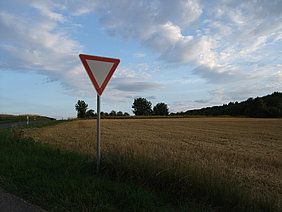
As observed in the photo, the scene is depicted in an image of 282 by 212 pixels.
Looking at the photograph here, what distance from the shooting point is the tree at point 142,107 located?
126m

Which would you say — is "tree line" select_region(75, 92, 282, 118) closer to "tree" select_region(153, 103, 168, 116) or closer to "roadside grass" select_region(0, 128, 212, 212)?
"tree" select_region(153, 103, 168, 116)

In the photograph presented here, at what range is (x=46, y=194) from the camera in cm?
368

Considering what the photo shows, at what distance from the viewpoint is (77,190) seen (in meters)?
3.80

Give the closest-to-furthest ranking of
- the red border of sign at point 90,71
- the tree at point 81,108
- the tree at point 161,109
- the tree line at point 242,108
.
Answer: the red border of sign at point 90,71 → the tree line at point 242,108 → the tree at point 81,108 → the tree at point 161,109

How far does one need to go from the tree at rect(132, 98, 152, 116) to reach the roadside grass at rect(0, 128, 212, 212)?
394 ft

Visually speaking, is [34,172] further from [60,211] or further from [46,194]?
[60,211]

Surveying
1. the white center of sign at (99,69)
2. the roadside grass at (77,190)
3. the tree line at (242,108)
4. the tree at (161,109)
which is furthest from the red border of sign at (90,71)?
the tree at (161,109)

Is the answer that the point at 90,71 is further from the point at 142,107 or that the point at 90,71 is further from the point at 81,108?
the point at 142,107

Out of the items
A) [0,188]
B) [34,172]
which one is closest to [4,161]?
[34,172]

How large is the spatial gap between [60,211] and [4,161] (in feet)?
12.7

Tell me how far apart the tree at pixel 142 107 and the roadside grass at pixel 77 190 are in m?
120

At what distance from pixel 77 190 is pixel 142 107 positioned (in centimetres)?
12234

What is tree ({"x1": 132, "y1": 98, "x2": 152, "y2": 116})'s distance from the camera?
126 meters

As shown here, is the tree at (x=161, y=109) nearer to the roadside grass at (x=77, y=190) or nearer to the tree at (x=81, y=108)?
the tree at (x=81, y=108)
